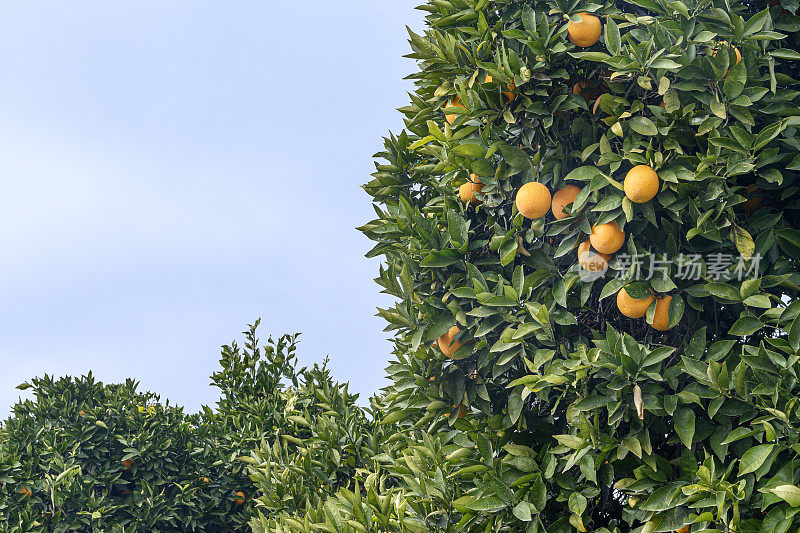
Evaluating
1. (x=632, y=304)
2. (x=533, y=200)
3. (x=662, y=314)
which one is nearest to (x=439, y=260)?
(x=533, y=200)

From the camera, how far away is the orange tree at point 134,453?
19.9 ft

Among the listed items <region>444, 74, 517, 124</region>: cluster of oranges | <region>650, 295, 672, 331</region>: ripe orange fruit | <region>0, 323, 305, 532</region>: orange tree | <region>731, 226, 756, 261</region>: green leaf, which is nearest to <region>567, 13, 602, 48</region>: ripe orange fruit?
<region>444, 74, 517, 124</region>: cluster of oranges

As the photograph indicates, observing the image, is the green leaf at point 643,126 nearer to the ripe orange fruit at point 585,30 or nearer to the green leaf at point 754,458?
the ripe orange fruit at point 585,30

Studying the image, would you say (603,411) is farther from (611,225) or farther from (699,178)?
(699,178)

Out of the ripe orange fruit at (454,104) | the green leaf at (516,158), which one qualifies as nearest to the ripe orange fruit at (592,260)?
the green leaf at (516,158)

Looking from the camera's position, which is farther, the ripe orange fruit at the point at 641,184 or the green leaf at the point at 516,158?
the green leaf at the point at 516,158

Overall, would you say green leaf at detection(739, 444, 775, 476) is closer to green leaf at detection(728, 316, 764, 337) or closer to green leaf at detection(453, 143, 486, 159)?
green leaf at detection(728, 316, 764, 337)

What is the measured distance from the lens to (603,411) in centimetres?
293

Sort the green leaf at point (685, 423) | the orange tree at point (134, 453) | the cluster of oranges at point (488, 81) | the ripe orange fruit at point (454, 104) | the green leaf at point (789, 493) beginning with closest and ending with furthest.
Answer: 1. the green leaf at point (789, 493)
2. the green leaf at point (685, 423)
3. the cluster of oranges at point (488, 81)
4. the ripe orange fruit at point (454, 104)
5. the orange tree at point (134, 453)

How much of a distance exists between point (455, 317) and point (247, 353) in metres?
4.40

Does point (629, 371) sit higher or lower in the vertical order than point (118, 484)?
lower

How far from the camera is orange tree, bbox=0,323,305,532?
605cm

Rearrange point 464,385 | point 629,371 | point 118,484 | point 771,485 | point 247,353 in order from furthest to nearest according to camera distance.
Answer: point 247,353 < point 118,484 < point 464,385 < point 629,371 < point 771,485

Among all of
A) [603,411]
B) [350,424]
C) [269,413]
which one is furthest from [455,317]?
[269,413]
